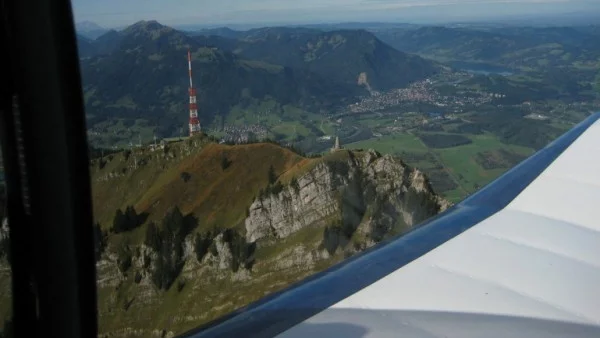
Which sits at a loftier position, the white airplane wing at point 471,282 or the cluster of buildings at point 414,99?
the white airplane wing at point 471,282

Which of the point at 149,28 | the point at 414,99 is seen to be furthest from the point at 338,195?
the point at 414,99

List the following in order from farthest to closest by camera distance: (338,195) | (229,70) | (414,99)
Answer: (414,99) → (229,70) → (338,195)

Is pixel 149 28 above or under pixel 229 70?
above

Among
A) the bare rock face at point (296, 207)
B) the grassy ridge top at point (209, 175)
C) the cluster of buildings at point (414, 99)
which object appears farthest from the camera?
the cluster of buildings at point (414, 99)

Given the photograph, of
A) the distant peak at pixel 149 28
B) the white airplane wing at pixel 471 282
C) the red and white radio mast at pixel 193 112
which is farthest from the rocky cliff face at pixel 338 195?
the white airplane wing at pixel 471 282

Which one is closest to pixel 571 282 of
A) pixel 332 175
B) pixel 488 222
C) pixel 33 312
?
pixel 488 222

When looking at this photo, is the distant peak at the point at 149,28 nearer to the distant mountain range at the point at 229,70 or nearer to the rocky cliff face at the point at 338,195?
the distant mountain range at the point at 229,70

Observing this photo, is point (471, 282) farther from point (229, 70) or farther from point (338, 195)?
point (229, 70)

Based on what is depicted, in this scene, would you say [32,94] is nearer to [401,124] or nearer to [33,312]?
[33,312]
